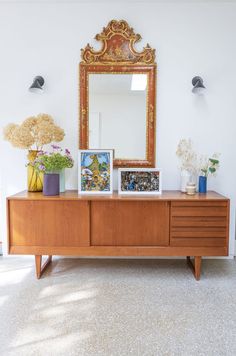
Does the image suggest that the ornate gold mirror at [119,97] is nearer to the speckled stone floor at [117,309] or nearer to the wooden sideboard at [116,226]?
the wooden sideboard at [116,226]

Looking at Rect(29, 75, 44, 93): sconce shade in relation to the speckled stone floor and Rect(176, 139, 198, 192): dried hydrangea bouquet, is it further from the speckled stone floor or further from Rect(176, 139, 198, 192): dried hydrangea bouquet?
the speckled stone floor

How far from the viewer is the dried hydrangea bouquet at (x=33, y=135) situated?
2512 mm

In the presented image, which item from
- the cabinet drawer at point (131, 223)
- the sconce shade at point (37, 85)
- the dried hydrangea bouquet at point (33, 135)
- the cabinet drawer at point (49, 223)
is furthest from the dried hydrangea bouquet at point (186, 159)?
the sconce shade at point (37, 85)

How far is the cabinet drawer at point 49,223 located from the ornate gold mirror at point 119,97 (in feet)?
2.43

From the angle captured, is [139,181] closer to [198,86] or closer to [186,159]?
[186,159]

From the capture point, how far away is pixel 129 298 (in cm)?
215

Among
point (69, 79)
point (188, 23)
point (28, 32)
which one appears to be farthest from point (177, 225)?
point (28, 32)

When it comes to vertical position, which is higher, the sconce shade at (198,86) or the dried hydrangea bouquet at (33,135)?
the sconce shade at (198,86)

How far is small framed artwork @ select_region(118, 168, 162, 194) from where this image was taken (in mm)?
2602

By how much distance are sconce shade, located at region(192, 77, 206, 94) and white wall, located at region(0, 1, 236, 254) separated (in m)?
0.12

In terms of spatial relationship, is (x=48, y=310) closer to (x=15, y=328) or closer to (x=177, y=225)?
(x=15, y=328)

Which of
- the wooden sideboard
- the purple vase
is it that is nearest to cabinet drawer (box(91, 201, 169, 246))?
the wooden sideboard

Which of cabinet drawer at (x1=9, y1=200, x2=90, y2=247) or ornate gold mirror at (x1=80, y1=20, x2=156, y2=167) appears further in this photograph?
ornate gold mirror at (x1=80, y1=20, x2=156, y2=167)

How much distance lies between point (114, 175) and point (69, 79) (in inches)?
42.3
